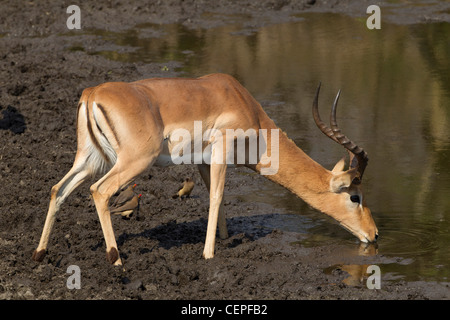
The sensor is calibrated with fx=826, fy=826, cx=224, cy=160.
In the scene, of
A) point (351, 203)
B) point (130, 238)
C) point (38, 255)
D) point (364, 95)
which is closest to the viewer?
point (38, 255)

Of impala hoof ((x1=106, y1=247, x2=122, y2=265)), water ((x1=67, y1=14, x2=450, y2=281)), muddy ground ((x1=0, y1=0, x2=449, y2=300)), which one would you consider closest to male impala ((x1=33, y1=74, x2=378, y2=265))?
impala hoof ((x1=106, y1=247, x2=122, y2=265))

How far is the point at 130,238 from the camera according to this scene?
749cm

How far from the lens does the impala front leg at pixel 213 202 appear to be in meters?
7.02

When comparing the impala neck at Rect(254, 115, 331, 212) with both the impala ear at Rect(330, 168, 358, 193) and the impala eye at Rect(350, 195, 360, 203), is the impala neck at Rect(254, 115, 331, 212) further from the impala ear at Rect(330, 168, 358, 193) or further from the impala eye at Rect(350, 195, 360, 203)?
the impala eye at Rect(350, 195, 360, 203)

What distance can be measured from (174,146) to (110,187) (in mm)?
671

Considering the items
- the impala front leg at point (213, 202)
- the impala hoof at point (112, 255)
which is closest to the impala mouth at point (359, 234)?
the impala front leg at point (213, 202)

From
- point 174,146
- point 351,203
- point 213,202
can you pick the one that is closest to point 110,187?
Answer: point 174,146

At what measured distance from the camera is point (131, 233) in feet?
25.1

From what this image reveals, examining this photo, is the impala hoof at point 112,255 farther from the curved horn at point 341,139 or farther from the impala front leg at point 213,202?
the curved horn at point 341,139

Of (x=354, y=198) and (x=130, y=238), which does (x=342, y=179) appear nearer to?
(x=354, y=198)

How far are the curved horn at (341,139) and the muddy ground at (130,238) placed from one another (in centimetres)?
81

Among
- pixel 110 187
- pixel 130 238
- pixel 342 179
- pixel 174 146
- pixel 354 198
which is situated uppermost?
pixel 174 146

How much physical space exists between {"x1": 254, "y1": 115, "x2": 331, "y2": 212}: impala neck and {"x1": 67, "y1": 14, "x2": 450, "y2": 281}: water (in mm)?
585
